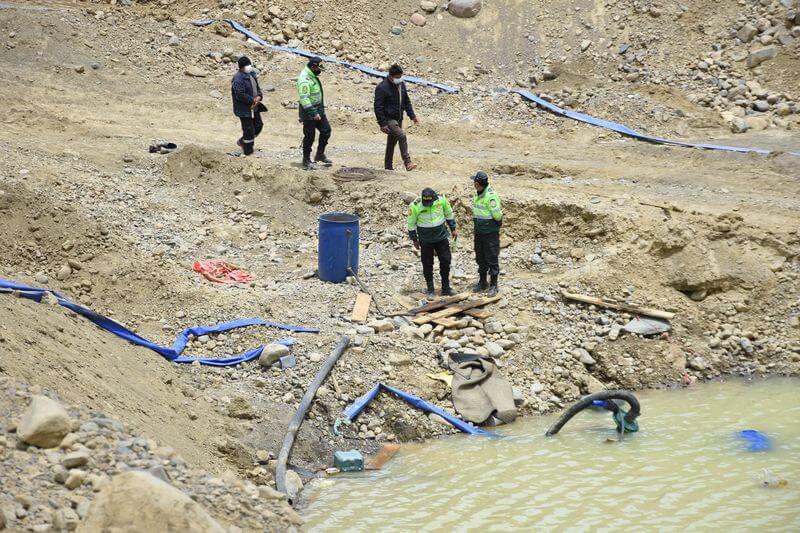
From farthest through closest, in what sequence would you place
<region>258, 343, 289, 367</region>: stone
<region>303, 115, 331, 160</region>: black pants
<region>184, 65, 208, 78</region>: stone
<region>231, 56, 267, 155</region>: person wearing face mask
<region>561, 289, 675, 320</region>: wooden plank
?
<region>184, 65, 208, 78</region>: stone, <region>231, 56, 267, 155</region>: person wearing face mask, <region>303, 115, 331, 160</region>: black pants, <region>561, 289, 675, 320</region>: wooden plank, <region>258, 343, 289, 367</region>: stone

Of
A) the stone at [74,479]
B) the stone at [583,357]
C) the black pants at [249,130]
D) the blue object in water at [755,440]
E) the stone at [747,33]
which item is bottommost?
the blue object in water at [755,440]

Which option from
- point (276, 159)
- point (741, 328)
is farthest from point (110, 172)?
point (741, 328)

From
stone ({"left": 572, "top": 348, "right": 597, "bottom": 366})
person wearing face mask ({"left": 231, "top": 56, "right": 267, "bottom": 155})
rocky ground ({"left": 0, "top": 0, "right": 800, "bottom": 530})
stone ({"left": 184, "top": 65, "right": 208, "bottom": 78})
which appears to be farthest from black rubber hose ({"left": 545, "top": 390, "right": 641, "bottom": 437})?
stone ({"left": 184, "top": 65, "right": 208, "bottom": 78})

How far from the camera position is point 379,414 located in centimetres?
995

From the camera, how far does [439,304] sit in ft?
38.6

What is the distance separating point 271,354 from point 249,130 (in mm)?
6637

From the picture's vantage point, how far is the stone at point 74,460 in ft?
20.4

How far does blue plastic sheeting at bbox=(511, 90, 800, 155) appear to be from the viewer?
54.9 feet

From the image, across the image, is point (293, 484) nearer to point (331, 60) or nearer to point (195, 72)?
point (195, 72)

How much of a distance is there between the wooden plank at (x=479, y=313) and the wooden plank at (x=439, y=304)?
0.26 meters

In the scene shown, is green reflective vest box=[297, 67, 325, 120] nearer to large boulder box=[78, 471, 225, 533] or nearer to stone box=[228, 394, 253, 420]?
stone box=[228, 394, 253, 420]

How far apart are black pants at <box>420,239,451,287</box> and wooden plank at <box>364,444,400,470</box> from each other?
3006 mm

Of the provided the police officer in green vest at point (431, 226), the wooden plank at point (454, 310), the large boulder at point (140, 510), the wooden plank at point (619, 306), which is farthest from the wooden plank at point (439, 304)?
the large boulder at point (140, 510)

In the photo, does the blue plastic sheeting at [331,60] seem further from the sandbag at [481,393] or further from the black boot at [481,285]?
the sandbag at [481,393]
